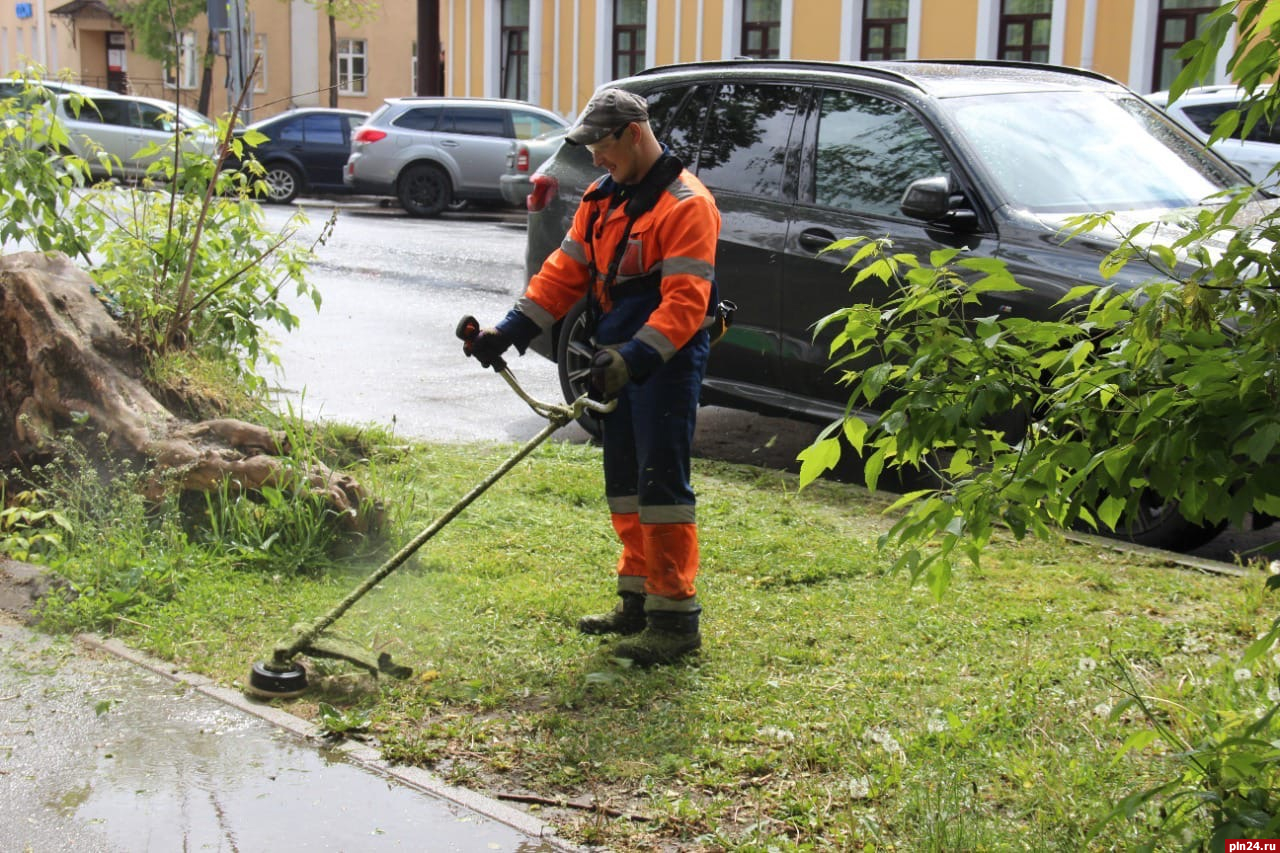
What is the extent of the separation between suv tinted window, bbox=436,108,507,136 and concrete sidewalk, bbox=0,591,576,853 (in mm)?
19728

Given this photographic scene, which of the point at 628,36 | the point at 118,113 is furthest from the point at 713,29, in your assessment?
the point at 118,113

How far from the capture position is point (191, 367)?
6676 mm

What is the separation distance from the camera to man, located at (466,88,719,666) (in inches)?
182

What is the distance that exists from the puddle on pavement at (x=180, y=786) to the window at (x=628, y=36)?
97.7 feet

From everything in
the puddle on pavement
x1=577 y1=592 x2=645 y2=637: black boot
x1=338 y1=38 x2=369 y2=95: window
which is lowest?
the puddle on pavement

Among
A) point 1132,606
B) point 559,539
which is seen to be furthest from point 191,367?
point 1132,606

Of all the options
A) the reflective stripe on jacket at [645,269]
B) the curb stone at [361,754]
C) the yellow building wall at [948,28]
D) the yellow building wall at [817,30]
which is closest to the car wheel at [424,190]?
the yellow building wall at [817,30]

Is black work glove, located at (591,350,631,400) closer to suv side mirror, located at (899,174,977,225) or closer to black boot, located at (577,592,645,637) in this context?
black boot, located at (577,592,645,637)

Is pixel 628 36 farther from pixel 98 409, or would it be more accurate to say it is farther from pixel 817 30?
pixel 98 409

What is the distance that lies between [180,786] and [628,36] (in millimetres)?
31061

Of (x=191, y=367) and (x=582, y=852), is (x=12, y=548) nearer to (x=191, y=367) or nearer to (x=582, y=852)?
(x=191, y=367)

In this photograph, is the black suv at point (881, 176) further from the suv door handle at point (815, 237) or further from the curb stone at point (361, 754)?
the curb stone at point (361, 754)

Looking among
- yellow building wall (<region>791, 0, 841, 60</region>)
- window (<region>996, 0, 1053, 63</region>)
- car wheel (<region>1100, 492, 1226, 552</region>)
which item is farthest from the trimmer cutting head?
yellow building wall (<region>791, 0, 841, 60</region>)

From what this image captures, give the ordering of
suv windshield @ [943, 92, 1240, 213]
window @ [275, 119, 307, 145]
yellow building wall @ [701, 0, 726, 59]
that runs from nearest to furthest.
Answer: suv windshield @ [943, 92, 1240, 213] → window @ [275, 119, 307, 145] → yellow building wall @ [701, 0, 726, 59]
